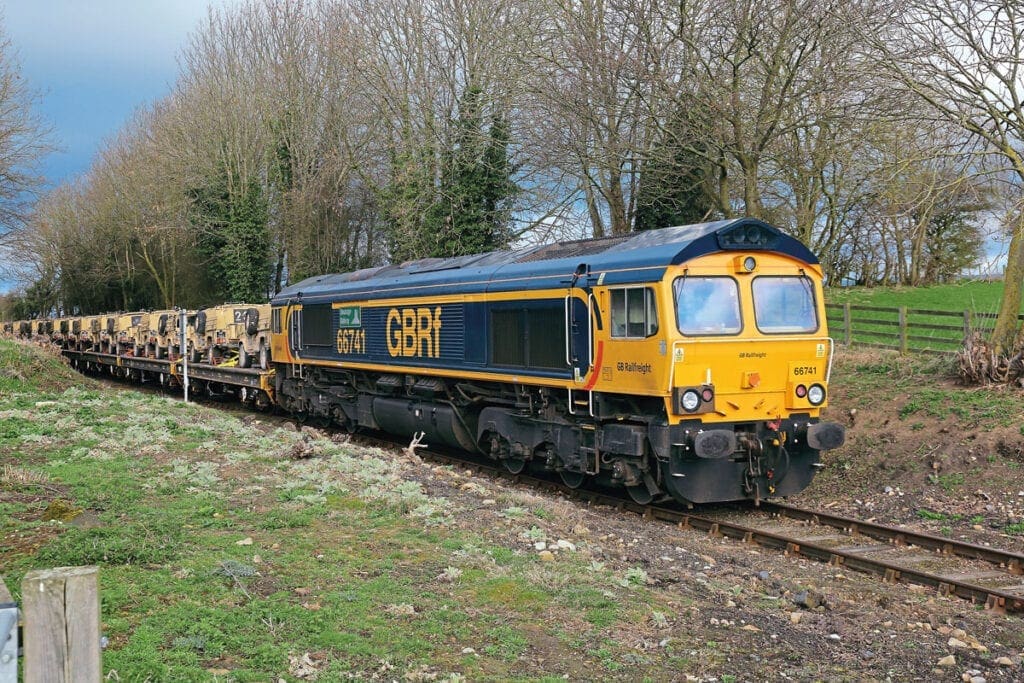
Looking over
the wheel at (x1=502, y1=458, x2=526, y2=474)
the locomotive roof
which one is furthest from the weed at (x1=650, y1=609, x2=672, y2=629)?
the wheel at (x1=502, y1=458, x2=526, y2=474)

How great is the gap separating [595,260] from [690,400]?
230 cm

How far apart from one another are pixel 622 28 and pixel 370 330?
8776 millimetres

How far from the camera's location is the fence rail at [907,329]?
1806 cm

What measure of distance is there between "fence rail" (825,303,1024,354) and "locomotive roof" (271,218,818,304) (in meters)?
7.06

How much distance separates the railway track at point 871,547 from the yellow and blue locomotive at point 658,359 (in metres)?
0.32

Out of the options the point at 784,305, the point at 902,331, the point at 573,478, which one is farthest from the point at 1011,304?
the point at 573,478

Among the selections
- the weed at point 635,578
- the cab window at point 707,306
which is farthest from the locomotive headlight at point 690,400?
the weed at point 635,578

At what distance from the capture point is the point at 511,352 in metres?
13.2

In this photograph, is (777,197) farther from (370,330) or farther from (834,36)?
(370,330)

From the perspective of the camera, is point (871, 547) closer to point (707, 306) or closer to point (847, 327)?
point (707, 306)

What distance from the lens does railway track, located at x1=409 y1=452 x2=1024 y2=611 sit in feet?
27.8

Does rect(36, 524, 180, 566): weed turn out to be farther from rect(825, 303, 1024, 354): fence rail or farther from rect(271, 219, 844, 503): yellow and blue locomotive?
rect(825, 303, 1024, 354): fence rail

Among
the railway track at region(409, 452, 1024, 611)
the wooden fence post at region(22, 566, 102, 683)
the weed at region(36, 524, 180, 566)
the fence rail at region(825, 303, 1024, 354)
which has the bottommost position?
the railway track at region(409, 452, 1024, 611)

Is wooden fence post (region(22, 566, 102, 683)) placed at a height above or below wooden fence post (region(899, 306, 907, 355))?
below
